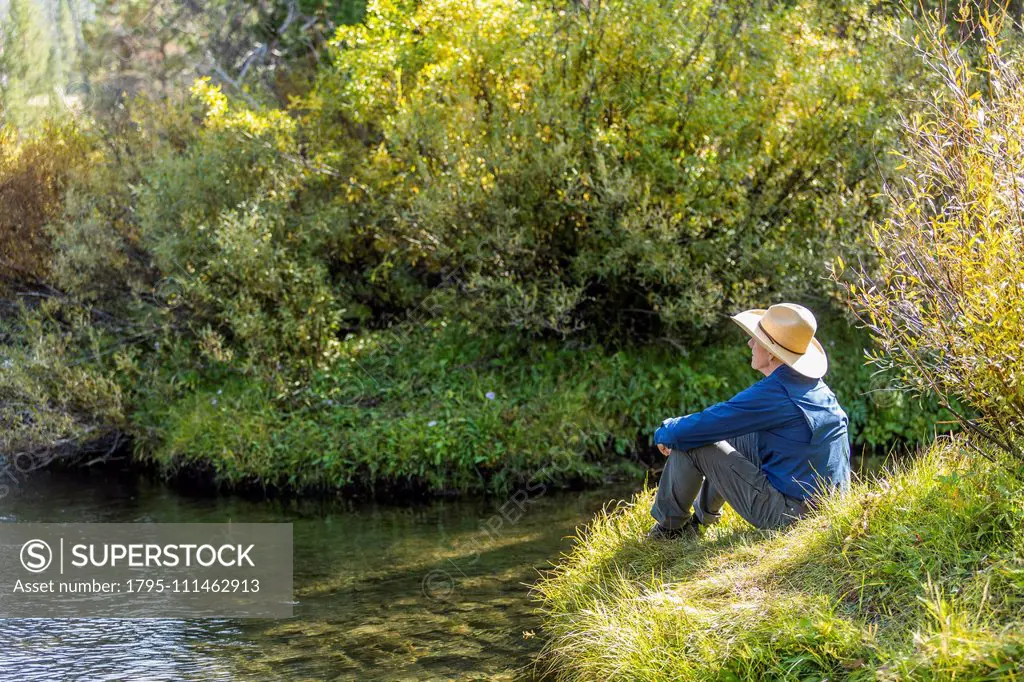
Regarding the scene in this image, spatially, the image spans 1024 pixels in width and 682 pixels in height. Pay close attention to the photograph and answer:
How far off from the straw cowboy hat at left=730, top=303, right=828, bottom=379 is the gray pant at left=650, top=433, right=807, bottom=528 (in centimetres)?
52

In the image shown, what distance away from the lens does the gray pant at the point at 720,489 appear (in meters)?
5.63

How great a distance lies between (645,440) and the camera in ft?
35.6

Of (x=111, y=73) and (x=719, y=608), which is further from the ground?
(x=111, y=73)

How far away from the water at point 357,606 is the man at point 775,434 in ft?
4.84

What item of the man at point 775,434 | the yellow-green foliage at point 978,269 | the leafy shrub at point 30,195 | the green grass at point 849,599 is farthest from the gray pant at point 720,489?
the leafy shrub at point 30,195

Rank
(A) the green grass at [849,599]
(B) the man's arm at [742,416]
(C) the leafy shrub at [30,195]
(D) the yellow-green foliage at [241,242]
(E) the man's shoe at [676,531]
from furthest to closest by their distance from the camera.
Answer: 1. (C) the leafy shrub at [30,195]
2. (D) the yellow-green foliage at [241,242]
3. (E) the man's shoe at [676,531]
4. (B) the man's arm at [742,416]
5. (A) the green grass at [849,599]

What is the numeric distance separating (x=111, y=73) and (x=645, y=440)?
21.4m

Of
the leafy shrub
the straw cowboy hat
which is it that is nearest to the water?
the straw cowboy hat

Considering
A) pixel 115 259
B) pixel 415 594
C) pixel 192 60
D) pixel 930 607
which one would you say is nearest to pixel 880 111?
pixel 415 594

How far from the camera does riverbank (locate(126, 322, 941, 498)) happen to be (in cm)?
1026

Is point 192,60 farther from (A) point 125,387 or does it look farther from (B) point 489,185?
(B) point 489,185

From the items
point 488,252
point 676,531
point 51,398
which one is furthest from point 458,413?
point 676,531

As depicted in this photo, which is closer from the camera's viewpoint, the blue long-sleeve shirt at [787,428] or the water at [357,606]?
the blue long-sleeve shirt at [787,428]

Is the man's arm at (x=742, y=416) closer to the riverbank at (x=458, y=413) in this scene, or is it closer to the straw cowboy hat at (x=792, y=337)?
the straw cowboy hat at (x=792, y=337)
